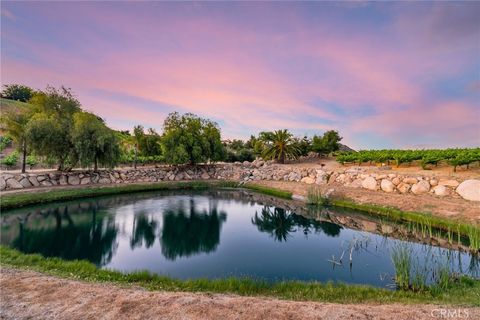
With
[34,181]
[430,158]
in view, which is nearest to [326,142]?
[430,158]

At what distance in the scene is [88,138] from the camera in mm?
27625

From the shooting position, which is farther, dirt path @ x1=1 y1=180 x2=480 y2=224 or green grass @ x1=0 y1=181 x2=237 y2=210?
green grass @ x1=0 y1=181 x2=237 y2=210

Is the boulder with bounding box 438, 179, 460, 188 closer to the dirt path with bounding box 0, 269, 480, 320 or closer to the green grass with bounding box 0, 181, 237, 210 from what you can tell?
the dirt path with bounding box 0, 269, 480, 320

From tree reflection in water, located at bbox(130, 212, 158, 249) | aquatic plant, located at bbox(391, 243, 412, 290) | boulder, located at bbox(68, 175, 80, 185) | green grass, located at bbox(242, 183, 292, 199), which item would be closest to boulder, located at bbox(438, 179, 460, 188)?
green grass, located at bbox(242, 183, 292, 199)

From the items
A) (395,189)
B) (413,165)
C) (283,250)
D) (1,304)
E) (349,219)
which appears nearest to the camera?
(1,304)

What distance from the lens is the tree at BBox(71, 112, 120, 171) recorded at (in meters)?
26.9

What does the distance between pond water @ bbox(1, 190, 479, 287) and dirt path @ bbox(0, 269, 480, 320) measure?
387 centimetres

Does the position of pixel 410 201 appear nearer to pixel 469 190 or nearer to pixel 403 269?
pixel 469 190

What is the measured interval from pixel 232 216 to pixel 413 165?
26.0m

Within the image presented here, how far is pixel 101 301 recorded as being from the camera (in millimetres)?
6492

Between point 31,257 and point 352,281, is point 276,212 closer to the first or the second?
point 352,281

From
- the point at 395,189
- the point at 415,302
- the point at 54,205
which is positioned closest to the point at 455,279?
the point at 415,302

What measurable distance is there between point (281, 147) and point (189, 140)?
Result: 1735 cm

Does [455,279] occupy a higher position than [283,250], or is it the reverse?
[455,279]
